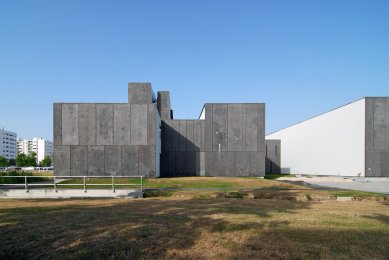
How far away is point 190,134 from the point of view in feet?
133

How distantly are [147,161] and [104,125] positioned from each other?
6.98m

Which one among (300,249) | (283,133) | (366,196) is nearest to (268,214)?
(300,249)

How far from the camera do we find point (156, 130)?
1335 inches

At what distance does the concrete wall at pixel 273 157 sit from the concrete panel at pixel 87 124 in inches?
1446

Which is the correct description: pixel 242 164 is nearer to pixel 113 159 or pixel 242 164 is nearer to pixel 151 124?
pixel 151 124

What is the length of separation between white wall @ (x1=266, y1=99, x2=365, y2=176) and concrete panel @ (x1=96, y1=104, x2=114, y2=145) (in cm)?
3577

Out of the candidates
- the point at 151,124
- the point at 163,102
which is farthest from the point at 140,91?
the point at 163,102

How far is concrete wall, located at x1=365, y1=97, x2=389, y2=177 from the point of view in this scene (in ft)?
130

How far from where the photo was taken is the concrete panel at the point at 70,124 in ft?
109

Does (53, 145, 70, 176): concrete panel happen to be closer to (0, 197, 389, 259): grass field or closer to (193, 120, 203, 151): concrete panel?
(193, 120, 203, 151): concrete panel

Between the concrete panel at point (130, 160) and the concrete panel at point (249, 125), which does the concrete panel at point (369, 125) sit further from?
the concrete panel at point (130, 160)

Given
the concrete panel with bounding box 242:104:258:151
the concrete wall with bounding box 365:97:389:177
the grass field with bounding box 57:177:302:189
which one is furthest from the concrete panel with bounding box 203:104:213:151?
the concrete wall with bounding box 365:97:389:177

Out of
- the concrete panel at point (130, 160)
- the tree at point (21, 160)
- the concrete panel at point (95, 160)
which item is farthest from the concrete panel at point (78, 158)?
the tree at point (21, 160)

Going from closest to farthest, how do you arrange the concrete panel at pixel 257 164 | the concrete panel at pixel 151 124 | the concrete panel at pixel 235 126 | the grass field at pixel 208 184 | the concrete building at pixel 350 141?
the grass field at pixel 208 184 < the concrete panel at pixel 151 124 < the concrete panel at pixel 257 164 < the concrete panel at pixel 235 126 < the concrete building at pixel 350 141
